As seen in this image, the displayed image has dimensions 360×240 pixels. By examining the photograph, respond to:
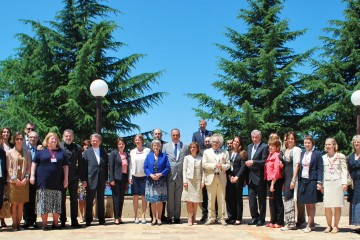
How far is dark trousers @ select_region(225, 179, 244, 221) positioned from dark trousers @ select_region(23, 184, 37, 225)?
12.2ft

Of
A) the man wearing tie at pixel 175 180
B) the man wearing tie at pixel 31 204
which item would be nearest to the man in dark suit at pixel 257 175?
the man wearing tie at pixel 175 180

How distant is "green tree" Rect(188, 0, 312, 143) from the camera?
2198 cm

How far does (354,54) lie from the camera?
2186 cm

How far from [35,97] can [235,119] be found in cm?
850

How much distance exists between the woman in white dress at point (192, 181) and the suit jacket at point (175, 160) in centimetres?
29

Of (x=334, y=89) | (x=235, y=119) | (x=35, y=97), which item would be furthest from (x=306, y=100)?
(x=35, y=97)

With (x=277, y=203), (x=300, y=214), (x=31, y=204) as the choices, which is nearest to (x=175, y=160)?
(x=277, y=203)

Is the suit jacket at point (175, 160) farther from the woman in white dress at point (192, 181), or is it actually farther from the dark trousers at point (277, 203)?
the dark trousers at point (277, 203)

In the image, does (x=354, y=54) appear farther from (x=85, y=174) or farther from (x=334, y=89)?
(x=85, y=174)

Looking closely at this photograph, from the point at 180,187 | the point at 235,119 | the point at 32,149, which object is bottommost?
the point at 180,187

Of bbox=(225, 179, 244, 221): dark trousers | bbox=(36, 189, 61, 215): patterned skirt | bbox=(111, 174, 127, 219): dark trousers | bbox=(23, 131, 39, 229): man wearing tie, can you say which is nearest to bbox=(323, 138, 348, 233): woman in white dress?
bbox=(225, 179, 244, 221): dark trousers

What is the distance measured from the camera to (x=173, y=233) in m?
8.84

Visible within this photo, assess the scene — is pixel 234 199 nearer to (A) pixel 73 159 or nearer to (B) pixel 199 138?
(B) pixel 199 138

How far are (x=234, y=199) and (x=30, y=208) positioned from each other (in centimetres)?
392
